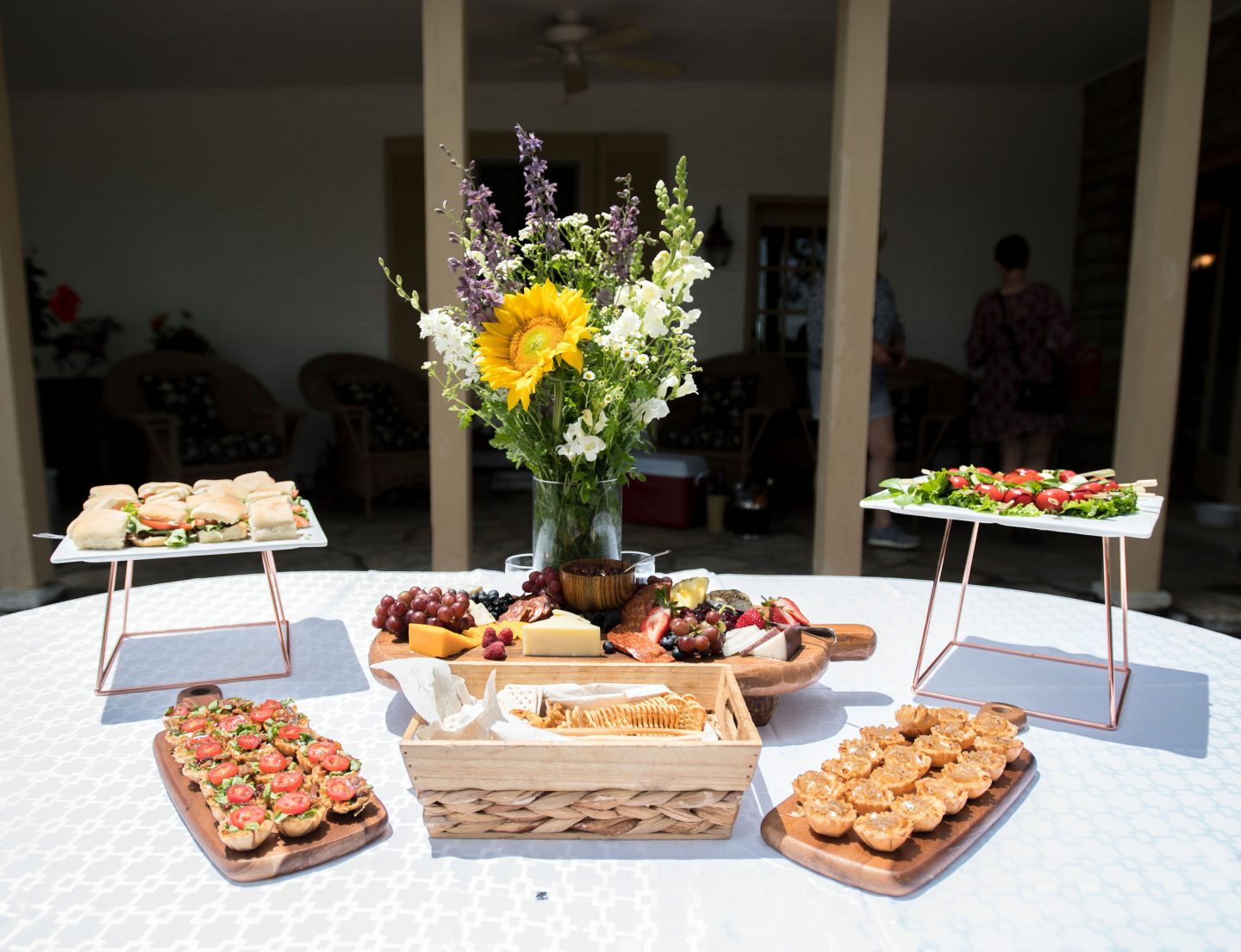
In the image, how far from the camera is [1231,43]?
511 centimetres

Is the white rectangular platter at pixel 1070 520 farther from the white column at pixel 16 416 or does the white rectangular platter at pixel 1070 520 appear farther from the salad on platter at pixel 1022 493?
the white column at pixel 16 416

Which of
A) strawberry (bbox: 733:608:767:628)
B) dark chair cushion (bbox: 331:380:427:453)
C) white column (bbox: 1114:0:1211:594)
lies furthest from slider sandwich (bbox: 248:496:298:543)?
dark chair cushion (bbox: 331:380:427:453)

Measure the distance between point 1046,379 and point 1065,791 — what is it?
428cm

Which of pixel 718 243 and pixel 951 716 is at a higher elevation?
pixel 718 243

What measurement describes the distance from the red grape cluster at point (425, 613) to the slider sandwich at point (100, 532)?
428 mm

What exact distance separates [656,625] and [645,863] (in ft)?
1.40

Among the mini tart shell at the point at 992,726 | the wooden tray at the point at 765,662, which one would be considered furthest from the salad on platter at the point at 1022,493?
the mini tart shell at the point at 992,726

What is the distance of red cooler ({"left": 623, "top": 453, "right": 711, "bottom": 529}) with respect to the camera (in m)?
5.75

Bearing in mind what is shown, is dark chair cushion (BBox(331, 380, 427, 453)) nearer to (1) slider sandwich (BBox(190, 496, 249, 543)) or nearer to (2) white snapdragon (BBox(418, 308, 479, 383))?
(1) slider sandwich (BBox(190, 496, 249, 543))

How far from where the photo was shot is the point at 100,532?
4.75 ft

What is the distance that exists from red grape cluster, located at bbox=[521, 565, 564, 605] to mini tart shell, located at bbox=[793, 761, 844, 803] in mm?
531

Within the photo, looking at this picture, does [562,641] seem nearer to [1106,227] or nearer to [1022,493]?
[1022,493]

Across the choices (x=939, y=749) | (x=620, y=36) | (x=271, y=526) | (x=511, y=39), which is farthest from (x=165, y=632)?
(x=511, y=39)

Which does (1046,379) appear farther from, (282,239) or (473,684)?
(282,239)
